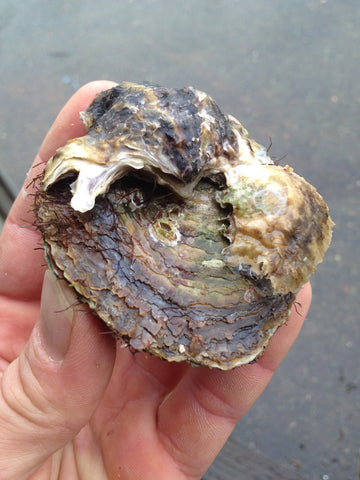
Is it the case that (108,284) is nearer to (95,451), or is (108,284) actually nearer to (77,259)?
(77,259)

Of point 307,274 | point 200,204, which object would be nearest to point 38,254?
point 200,204

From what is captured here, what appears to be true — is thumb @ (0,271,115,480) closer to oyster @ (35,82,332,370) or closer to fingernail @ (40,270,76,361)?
fingernail @ (40,270,76,361)

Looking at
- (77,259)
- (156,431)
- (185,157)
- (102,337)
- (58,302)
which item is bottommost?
(156,431)

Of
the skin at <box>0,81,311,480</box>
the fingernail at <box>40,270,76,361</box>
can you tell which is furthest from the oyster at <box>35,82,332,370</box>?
the skin at <box>0,81,311,480</box>

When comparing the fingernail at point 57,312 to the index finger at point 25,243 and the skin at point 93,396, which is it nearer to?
the skin at point 93,396

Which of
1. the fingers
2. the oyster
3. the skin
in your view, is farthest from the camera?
the fingers

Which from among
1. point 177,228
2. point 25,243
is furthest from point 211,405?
point 25,243

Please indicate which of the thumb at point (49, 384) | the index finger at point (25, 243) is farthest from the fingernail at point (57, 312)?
the index finger at point (25, 243)
